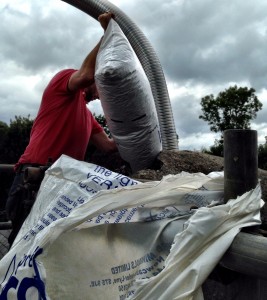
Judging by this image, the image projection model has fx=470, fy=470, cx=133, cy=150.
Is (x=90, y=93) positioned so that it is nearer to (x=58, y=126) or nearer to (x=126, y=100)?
(x=58, y=126)

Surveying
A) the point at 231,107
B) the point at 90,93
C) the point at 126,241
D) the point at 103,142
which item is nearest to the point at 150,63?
the point at 103,142

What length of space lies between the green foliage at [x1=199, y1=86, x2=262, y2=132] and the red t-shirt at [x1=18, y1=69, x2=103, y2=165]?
57.5 ft

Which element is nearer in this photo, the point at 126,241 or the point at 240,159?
the point at 240,159

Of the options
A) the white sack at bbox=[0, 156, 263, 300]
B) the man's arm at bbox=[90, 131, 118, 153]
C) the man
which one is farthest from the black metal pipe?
the man's arm at bbox=[90, 131, 118, 153]

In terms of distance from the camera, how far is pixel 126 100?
2.33 meters

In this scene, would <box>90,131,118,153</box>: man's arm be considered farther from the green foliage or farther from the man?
the green foliage

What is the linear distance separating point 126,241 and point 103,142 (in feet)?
5.92

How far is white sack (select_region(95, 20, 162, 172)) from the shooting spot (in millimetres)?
2275

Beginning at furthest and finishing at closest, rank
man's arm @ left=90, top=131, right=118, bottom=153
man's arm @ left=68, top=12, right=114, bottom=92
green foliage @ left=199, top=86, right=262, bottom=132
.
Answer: green foliage @ left=199, top=86, right=262, bottom=132 < man's arm @ left=90, top=131, right=118, bottom=153 < man's arm @ left=68, top=12, right=114, bottom=92

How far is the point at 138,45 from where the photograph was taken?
4.21 metres

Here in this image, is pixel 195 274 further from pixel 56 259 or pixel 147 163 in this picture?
pixel 147 163

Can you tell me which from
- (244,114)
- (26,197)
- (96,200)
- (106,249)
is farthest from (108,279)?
(244,114)

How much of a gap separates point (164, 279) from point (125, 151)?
1458 mm

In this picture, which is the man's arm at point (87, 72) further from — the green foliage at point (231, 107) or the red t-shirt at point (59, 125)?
the green foliage at point (231, 107)
